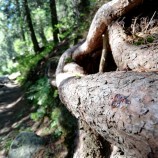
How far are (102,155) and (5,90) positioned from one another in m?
12.3

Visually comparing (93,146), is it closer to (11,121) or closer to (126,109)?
(126,109)

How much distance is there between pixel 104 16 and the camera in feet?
15.9

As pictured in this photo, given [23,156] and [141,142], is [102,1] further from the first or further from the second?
[141,142]

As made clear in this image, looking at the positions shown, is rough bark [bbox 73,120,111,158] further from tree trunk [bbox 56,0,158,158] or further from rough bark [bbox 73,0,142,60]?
rough bark [bbox 73,0,142,60]

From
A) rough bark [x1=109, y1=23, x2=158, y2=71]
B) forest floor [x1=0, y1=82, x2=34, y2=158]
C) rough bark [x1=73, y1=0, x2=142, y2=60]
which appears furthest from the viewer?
forest floor [x1=0, y1=82, x2=34, y2=158]

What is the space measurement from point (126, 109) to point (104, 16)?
2.87m

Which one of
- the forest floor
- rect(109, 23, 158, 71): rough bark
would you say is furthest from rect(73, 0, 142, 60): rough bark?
the forest floor

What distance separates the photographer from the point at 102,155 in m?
4.64

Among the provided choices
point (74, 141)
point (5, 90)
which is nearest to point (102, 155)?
point (74, 141)

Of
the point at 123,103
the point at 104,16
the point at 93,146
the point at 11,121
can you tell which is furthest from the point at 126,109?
the point at 11,121

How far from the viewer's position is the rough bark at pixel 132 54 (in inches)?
133

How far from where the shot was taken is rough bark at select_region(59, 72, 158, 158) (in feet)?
7.09

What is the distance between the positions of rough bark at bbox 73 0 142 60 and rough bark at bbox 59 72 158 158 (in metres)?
1.82

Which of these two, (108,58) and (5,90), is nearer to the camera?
(108,58)
